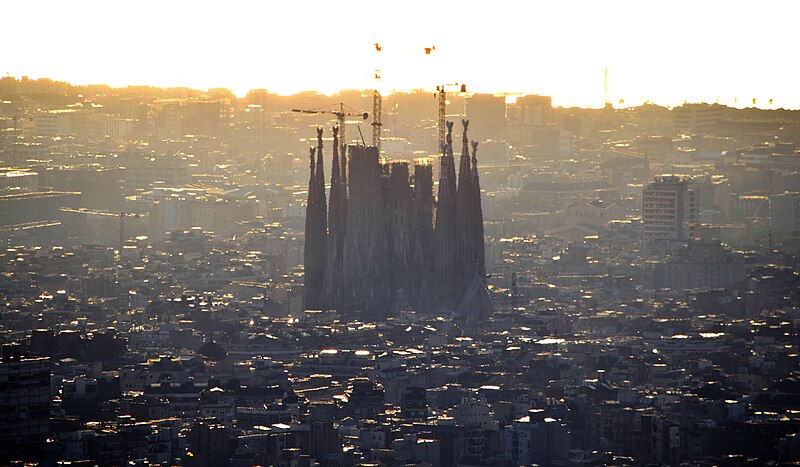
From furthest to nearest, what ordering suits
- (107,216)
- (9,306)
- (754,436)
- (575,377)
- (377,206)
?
(107,216), (9,306), (377,206), (575,377), (754,436)

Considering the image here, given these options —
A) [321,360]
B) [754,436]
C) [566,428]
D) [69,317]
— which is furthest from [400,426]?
[69,317]

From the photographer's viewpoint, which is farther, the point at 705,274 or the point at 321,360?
the point at 705,274

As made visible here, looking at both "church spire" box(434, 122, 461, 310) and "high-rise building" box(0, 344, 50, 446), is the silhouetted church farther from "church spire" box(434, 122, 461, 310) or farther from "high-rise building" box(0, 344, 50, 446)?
"high-rise building" box(0, 344, 50, 446)

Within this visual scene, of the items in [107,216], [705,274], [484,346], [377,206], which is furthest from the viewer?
[107,216]

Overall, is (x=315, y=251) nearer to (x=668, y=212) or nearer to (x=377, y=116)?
(x=377, y=116)

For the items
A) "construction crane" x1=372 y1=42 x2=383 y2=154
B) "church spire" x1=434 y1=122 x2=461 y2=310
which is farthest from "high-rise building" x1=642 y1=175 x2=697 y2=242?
"church spire" x1=434 y1=122 x2=461 y2=310

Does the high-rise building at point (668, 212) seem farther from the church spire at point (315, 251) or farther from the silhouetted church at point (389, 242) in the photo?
the church spire at point (315, 251)

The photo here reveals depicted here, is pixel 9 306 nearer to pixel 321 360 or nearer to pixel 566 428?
pixel 321 360
